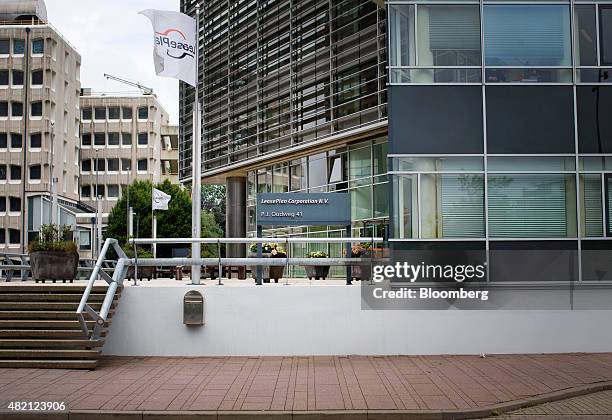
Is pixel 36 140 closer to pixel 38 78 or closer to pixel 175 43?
pixel 38 78

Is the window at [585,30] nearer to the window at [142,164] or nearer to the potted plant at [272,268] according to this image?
the potted plant at [272,268]

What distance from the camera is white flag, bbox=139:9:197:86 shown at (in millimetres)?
14117

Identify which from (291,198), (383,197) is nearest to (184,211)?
(383,197)

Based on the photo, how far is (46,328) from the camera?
12398mm

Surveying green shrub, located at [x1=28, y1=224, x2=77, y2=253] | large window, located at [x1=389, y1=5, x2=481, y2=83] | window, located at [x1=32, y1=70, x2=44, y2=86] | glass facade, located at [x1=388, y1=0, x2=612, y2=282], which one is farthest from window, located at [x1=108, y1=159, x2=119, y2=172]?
glass facade, located at [x1=388, y1=0, x2=612, y2=282]

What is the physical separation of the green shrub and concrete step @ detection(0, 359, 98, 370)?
3396 mm

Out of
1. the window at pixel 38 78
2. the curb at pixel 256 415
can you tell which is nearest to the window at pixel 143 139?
the window at pixel 38 78

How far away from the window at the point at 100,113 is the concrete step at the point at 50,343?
74108 mm

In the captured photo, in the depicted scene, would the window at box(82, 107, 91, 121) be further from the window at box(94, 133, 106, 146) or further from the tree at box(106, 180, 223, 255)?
the tree at box(106, 180, 223, 255)

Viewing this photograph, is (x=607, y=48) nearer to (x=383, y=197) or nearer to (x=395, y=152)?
(x=395, y=152)

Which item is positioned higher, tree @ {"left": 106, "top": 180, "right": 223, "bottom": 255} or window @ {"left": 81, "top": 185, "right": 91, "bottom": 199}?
window @ {"left": 81, "top": 185, "right": 91, "bottom": 199}

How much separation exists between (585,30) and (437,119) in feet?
12.1

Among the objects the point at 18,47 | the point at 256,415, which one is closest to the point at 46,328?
the point at 256,415

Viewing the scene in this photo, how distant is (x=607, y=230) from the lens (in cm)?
1442
